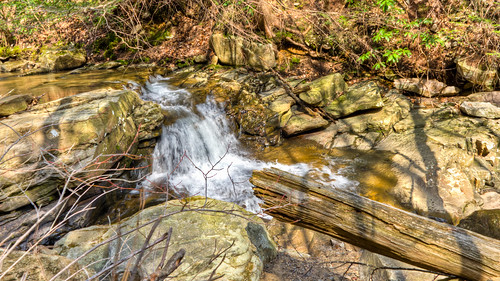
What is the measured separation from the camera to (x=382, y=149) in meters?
6.72

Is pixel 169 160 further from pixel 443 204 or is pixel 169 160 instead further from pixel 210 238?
pixel 443 204

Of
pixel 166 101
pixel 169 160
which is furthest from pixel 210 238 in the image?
pixel 166 101

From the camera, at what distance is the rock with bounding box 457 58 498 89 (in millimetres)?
7551

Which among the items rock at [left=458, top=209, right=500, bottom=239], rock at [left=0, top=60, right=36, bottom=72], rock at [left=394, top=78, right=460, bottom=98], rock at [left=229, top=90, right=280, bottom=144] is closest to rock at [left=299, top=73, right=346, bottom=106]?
rock at [left=229, top=90, right=280, bottom=144]

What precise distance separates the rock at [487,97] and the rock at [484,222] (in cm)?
396

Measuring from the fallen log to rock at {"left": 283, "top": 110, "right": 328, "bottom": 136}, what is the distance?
5.00 metres

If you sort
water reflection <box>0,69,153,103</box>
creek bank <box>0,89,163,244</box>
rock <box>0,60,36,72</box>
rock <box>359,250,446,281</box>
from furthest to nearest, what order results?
rock <box>0,60,36,72</box>, water reflection <box>0,69,153,103</box>, creek bank <box>0,89,163,244</box>, rock <box>359,250,446,281</box>

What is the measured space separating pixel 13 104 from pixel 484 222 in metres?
8.73

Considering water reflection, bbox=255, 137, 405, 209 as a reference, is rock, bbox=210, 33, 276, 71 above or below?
above

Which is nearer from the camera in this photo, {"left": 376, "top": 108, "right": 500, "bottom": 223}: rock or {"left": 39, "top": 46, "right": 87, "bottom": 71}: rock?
{"left": 376, "top": 108, "right": 500, "bottom": 223}: rock

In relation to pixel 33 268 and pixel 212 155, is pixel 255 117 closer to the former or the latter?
pixel 212 155

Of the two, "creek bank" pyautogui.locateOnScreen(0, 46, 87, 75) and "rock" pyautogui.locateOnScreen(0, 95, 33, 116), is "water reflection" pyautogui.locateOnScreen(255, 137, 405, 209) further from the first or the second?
"creek bank" pyautogui.locateOnScreen(0, 46, 87, 75)

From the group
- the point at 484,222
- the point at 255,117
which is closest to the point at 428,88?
the point at 484,222

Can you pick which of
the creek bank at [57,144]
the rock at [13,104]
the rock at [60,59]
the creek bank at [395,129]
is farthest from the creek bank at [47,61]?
the creek bank at [57,144]
